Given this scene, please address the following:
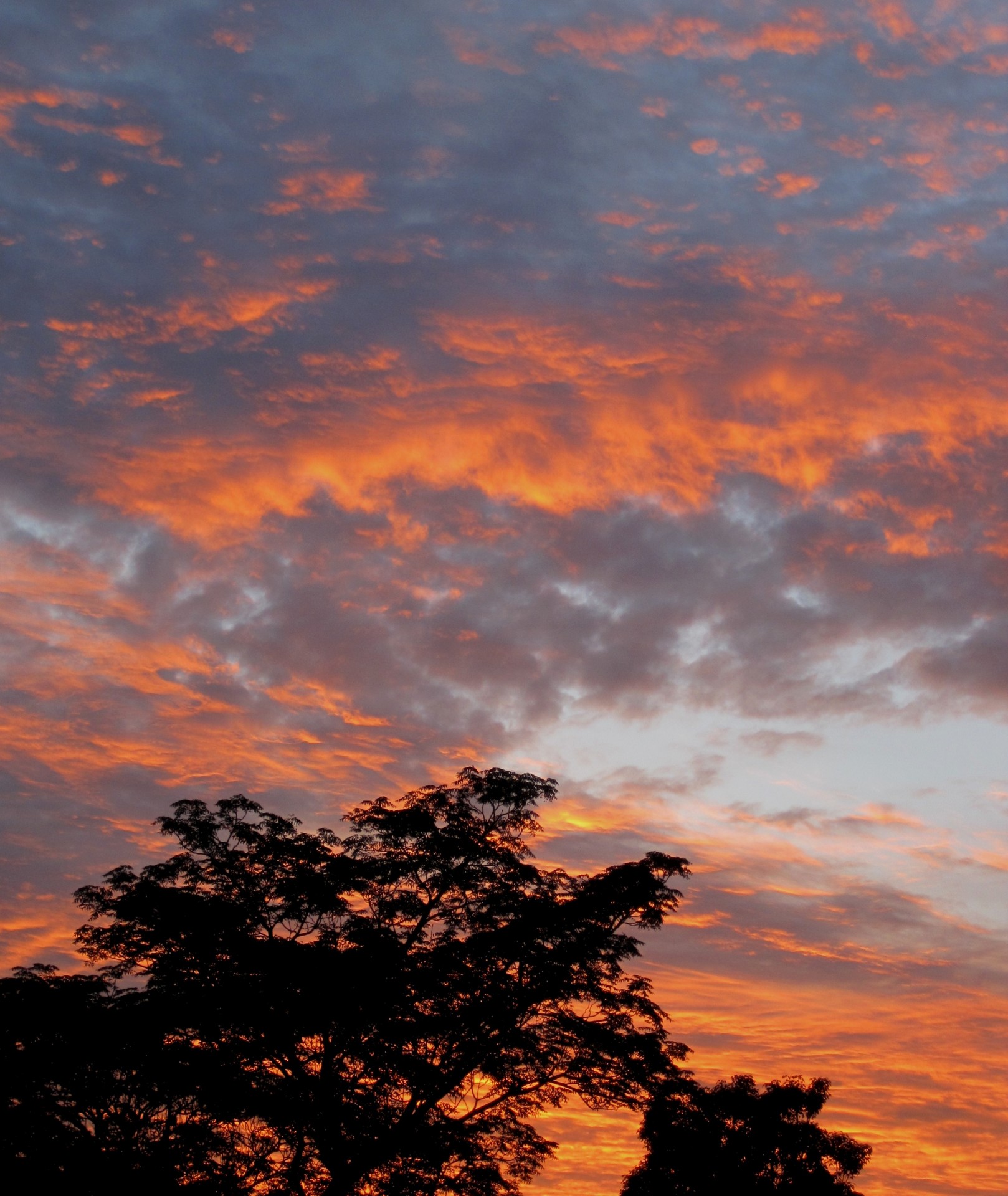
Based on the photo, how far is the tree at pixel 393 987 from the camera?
25.8 meters

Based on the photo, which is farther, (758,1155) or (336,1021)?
(758,1155)

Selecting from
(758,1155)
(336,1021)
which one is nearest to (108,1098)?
(336,1021)

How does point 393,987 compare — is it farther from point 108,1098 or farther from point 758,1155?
point 758,1155

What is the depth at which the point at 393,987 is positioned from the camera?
2653 centimetres

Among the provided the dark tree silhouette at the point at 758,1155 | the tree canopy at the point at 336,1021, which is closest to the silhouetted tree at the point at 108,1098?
the tree canopy at the point at 336,1021

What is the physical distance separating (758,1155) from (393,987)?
1090 inches

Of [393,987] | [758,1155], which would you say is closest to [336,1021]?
[393,987]

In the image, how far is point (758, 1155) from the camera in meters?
46.6

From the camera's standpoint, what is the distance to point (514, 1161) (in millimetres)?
27734

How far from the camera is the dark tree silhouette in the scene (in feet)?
148

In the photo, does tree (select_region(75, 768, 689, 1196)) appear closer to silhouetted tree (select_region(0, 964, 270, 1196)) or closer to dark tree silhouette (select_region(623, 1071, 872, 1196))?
silhouetted tree (select_region(0, 964, 270, 1196))

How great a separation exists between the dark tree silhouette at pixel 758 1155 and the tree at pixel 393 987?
62.4 ft

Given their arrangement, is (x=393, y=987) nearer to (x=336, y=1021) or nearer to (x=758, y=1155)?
(x=336, y=1021)

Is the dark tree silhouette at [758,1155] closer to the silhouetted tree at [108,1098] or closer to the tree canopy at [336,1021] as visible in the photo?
the tree canopy at [336,1021]
